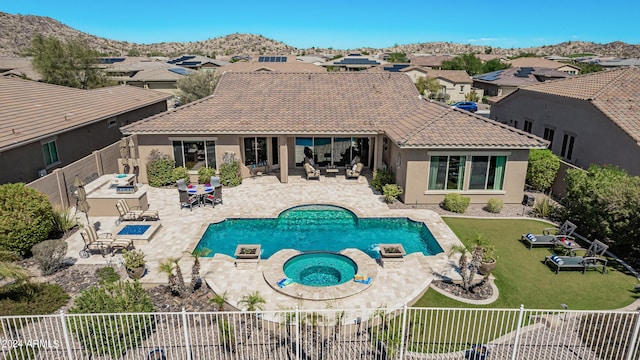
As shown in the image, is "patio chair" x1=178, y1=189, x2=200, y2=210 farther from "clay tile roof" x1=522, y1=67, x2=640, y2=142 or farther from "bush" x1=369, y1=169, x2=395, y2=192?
"clay tile roof" x1=522, y1=67, x2=640, y2=142

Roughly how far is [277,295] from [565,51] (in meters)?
228

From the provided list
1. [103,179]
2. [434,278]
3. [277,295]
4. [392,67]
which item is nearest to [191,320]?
[277,295]

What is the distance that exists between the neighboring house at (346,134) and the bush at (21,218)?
8129mm

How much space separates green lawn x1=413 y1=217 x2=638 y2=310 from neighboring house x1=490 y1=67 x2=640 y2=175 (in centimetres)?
778

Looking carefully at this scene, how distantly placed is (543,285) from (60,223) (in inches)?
773

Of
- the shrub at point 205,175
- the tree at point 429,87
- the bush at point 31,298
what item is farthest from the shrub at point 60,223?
the tree at point 429,87

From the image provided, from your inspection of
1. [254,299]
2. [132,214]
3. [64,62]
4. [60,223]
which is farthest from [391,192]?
[64,62]

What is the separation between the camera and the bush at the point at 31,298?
1148 centimetres

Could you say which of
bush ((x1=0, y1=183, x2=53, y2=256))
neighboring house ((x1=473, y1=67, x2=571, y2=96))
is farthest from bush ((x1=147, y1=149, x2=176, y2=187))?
neighboring house ((x1=473, y1=67, x2=571, y2=96))

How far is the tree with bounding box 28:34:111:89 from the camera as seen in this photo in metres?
41.7

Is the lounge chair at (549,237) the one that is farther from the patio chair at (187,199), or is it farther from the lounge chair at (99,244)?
the lounge chair at (99,244)

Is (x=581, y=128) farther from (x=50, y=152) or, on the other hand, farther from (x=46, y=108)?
(x=46, y=108)

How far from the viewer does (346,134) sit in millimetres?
23391

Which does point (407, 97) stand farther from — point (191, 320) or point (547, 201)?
point (191, 320)
